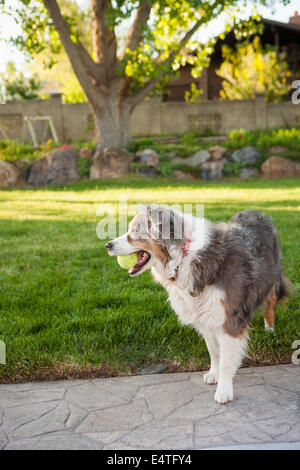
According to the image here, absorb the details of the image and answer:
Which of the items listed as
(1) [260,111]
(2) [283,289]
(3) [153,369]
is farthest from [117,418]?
(1) [260,111]

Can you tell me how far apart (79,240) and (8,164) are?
904cm

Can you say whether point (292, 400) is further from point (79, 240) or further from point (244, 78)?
point (244, 78)

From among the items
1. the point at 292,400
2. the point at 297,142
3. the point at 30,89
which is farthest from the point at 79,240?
the point at 30,89

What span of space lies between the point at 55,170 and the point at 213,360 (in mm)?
12711

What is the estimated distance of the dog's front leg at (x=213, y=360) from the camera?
147 inches

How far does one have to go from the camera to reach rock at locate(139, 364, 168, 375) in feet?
12.8

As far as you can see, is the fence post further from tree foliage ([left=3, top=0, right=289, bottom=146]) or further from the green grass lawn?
the green grass lawn

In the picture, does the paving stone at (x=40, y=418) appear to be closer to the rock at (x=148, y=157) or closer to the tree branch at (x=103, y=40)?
the rock at (x=148, y=157)

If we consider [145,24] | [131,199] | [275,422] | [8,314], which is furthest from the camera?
[145,24]

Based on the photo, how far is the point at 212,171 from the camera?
16062 millimetres

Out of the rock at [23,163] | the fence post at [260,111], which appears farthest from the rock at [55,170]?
the fence post at [260,111]

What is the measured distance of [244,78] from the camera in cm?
2288

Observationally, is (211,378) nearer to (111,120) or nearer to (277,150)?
(111,120)

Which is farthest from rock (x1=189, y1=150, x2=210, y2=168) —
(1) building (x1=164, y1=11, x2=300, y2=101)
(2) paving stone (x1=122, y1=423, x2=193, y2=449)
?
(2) paving stone (x1=122, y1=423, x2=193, y2=449)
